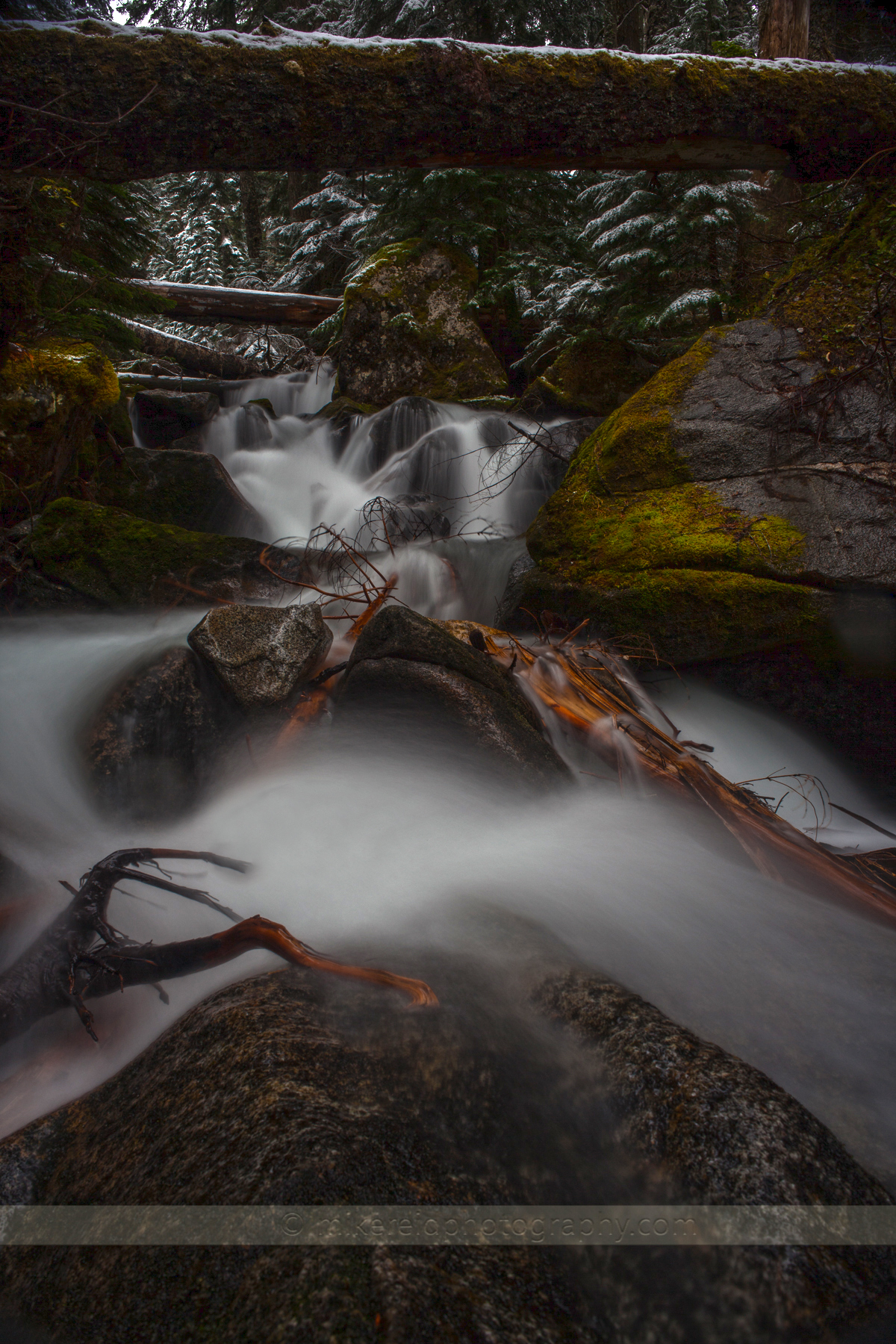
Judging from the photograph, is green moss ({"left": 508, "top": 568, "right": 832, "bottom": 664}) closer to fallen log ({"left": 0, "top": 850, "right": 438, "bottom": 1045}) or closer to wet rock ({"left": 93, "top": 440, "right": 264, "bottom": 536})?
fallen log ({"left": 0, "top": 850, "right": 438, "bottom": 1045})

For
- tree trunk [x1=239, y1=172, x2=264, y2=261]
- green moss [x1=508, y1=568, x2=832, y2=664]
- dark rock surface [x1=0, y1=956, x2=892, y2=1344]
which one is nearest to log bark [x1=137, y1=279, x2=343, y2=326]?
green moss [x1=508, y1=568, x2=832, y2=664]

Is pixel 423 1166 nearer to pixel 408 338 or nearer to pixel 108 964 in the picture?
pixel 108 964

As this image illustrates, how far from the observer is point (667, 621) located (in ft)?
12.6

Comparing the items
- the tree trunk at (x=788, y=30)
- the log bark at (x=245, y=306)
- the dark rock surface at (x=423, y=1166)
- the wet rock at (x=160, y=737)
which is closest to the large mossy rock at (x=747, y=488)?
the wet rock at (x=160, y=737)

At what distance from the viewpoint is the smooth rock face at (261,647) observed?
3141 millimetres

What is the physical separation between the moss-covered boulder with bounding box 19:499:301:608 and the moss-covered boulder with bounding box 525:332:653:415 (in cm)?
478

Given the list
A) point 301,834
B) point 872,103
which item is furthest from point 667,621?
point 872,103

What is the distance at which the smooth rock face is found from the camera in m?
3.14

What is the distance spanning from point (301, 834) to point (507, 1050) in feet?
4.44

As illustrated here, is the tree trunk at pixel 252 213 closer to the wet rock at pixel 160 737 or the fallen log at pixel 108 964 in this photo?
the wet rock at pixel 160 737

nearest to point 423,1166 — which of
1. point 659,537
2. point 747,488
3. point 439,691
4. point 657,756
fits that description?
point 439,691

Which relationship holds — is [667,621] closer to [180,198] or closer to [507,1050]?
[507,1050]

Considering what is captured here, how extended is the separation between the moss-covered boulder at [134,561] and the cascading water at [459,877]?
0.35 meters

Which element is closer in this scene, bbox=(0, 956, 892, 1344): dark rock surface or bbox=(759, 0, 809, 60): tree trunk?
bbox=(0, 956, 892, 1344): dark rock surface
